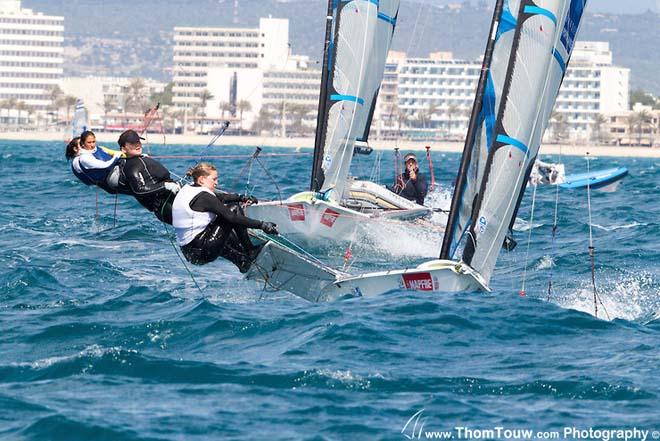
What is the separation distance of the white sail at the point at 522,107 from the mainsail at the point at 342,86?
8.30 metres

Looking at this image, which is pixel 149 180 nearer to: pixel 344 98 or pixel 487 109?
pixel 487 109

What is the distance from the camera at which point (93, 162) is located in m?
13.7

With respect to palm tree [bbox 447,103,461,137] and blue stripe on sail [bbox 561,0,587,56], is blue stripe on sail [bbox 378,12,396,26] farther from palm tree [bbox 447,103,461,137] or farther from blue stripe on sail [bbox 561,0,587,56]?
palm tree [bbox 447,103,461,137]

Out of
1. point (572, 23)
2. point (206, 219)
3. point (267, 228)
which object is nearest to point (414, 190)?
point (572, 23)

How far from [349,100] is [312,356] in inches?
463

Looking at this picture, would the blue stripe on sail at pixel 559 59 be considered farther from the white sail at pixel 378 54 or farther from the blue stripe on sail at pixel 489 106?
the white sail at pixel 378 54

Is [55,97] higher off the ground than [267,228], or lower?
lower

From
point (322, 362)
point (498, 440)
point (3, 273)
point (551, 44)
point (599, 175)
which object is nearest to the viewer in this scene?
point (498, 440)

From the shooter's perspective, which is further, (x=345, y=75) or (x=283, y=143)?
(x=283, y=143)

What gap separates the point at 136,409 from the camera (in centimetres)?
871

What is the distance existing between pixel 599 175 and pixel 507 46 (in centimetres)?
2950

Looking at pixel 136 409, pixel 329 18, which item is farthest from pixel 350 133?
pixel 136 409

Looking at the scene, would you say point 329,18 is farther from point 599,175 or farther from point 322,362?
point 599,175

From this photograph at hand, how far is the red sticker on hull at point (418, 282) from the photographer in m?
13.2
